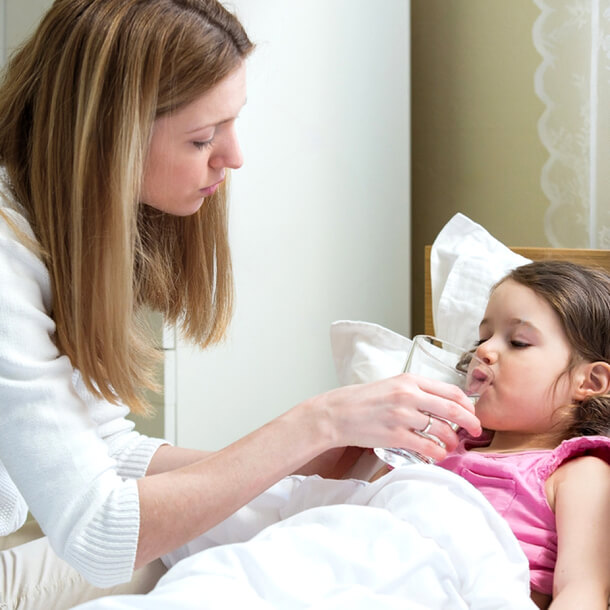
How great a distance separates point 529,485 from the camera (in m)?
1.09

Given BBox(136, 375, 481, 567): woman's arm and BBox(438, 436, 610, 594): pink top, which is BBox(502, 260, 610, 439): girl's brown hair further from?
BBox(136, 375, 481, 567): woman's arm

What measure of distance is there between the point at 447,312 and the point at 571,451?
0.40 metres

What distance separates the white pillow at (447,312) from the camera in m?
1.41

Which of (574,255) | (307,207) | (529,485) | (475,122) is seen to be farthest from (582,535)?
(475,122)

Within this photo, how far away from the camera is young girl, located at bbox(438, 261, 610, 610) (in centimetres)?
103

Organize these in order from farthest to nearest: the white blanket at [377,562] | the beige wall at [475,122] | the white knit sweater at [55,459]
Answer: the beige wall at [475,122] → the white knit sweater at [55,459] → the white blanket at [377,562]

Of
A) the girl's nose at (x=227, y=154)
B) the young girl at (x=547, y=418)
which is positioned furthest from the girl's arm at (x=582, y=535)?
the girl's nose at (x=227, y=154)

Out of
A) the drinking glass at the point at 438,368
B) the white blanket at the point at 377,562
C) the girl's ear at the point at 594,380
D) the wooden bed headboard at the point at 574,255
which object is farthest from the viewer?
the wooden bed headboard at the point at 574,255

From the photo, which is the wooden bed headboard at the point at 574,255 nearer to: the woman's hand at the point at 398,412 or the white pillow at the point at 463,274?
the white pillow at the point at 463,274

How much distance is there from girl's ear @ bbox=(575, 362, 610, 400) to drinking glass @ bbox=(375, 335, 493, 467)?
0.85 ft

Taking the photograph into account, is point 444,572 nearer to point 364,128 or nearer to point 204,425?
point 204,425

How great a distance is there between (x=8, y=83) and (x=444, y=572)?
0.77 metres

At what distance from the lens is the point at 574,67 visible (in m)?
1.94

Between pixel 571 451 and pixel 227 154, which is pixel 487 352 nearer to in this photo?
pixel 571 451
